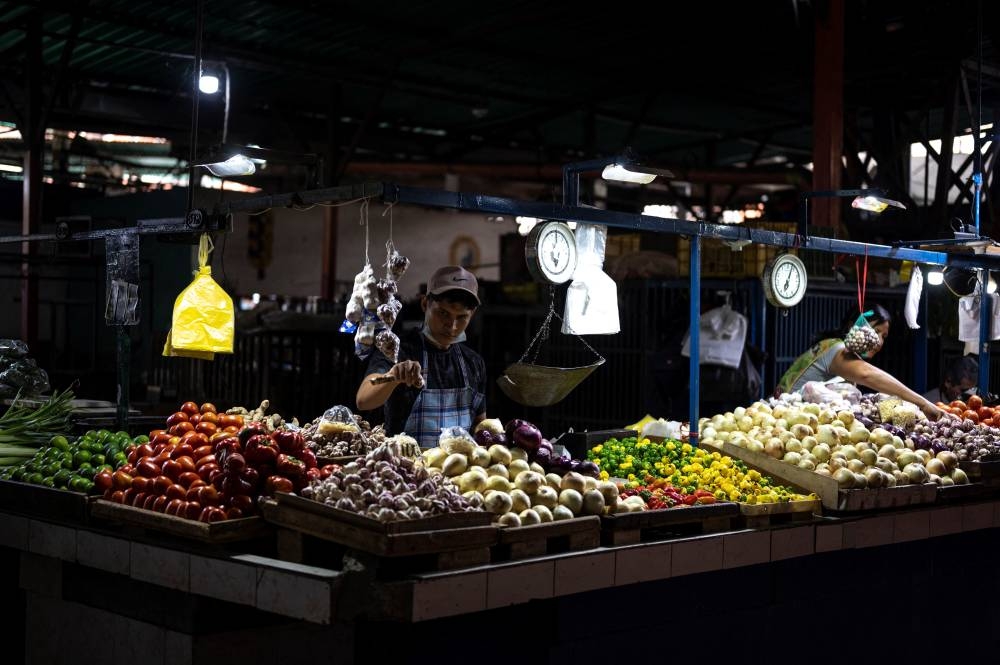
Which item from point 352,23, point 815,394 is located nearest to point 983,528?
point 815,394

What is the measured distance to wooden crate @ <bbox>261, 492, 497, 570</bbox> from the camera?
337 cm

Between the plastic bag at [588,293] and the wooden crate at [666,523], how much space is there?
1.38 meters

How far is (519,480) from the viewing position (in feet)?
A: 13.3

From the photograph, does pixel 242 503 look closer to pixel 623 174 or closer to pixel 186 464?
pixel 186 464

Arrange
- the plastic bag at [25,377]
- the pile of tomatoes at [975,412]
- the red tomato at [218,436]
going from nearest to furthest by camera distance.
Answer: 1. the red tomato at [218,436]
2. the plastic bag at [25,377]
3. the pile of tomatoes at [975,412]

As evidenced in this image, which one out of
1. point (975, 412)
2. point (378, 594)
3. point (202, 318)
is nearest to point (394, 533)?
point (378, 594)

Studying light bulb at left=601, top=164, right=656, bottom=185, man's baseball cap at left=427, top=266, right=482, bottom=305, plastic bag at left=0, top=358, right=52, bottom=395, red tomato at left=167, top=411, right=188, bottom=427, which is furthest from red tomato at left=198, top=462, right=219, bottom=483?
plastic bag at left=0, top=358, right=52, bottom=395

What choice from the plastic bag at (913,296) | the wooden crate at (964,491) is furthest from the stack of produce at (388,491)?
the plastic bag at (913,296)

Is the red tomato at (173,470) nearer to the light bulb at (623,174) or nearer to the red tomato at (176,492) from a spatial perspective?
the red tomato at (176,492)

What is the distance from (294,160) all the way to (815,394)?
399 centimetres

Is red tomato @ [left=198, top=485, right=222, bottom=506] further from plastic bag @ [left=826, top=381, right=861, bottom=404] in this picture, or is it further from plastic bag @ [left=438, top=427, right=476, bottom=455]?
plastic bag @ [left=826, top=381, right=861, bottom=404]

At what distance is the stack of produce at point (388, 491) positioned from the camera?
3.51m

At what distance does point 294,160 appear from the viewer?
194 inches

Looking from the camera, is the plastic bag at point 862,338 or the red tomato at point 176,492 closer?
the red tomato at point 176,492
